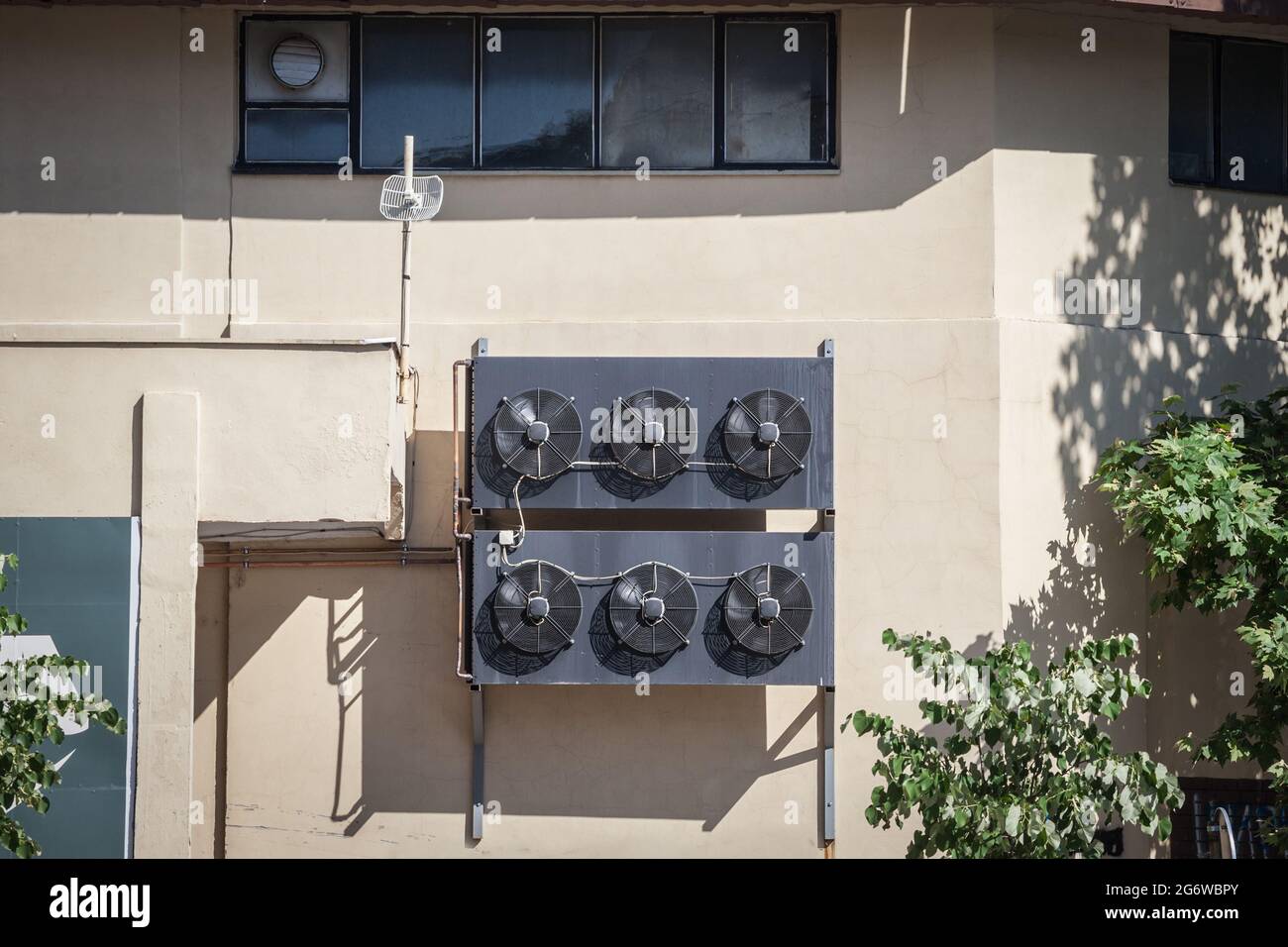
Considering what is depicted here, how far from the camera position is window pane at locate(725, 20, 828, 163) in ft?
41.4

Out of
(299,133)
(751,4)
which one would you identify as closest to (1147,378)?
(751,4)

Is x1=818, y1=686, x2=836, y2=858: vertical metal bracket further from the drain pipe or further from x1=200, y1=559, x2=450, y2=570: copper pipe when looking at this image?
x1=200, y1=559, x2=450, y2=570: copper pipe

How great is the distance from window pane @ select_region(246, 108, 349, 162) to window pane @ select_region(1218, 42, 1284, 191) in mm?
8007

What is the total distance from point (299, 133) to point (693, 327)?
390 cm

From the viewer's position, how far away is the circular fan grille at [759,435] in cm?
1148

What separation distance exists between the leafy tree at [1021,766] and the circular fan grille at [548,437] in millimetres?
3071

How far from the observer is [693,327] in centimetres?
1234

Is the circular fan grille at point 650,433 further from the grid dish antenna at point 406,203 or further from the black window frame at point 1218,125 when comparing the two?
the black window frame at point 1218,125

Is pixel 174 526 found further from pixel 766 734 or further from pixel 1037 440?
pixel 1037 440

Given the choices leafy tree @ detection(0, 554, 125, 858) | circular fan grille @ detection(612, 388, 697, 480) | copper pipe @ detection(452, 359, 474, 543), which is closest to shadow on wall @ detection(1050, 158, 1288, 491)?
circular fan grille @ detection(612, 388, 697, 480)

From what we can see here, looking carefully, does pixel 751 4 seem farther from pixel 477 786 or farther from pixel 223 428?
pixel 477 786

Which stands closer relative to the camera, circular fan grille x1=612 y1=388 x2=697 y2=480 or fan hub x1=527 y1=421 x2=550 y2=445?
fan hub x1=527 y1=421 x2=550 y2=445

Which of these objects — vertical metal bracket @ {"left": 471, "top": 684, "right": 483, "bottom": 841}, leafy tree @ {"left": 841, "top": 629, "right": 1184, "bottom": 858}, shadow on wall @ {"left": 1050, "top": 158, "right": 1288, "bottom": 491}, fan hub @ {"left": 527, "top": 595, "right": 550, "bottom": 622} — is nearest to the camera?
leafy tree @ {"left": 841, "top": 629, "right": 1184, "bottom": 858}

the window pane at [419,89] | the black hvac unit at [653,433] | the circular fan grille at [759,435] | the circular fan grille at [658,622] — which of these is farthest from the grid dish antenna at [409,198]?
the circular fan grille at [658,622]
